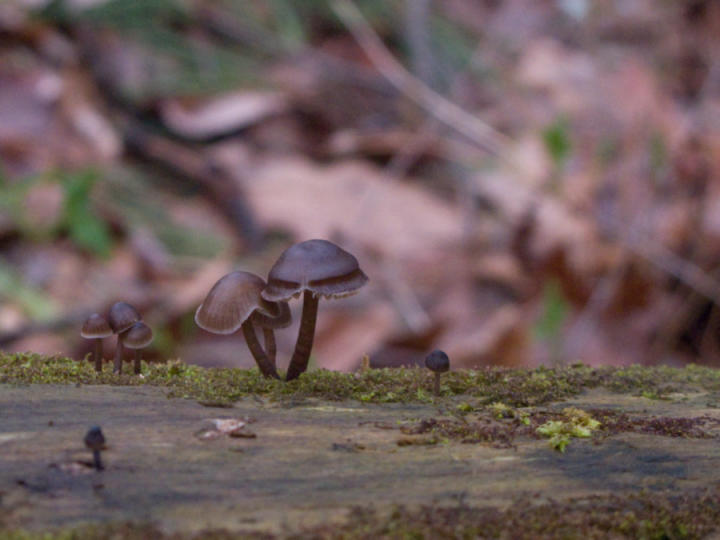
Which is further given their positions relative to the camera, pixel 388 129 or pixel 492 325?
pixel 388 129

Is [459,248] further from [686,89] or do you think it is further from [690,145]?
[686,89]

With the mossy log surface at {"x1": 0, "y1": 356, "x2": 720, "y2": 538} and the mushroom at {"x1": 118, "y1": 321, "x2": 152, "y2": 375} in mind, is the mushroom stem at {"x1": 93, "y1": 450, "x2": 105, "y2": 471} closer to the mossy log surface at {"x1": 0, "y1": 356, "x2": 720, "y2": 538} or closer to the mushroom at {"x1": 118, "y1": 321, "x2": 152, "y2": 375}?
the mossy log surface at {"x1": 0, "y1": 356, "x2": 720, "y2": 538}

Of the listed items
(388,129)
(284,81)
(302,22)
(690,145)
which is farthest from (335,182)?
(690,145)

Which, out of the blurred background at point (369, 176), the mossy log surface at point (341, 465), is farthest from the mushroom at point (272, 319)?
the blurred background at point (369, 176)

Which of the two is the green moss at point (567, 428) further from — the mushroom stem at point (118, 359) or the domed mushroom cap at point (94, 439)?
the mushroom stem at point (118, 359)

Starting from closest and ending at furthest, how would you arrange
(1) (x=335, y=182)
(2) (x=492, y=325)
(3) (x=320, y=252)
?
1. (3) (x=320, y=252)
2. (2) (x=492, y=325)
3. (1) (x=335, y=182)

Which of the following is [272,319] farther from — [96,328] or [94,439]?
[94,439]
